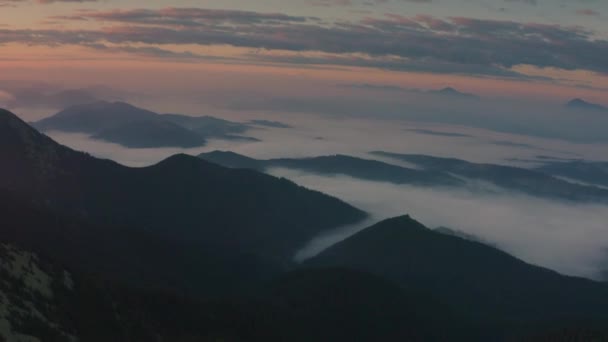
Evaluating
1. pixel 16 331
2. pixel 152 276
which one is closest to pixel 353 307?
pixel 152 276

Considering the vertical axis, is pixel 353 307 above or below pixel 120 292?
below

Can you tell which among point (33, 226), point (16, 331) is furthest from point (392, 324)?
point (16, 331)

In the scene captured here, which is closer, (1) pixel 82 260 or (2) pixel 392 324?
(1) pixel 82 260

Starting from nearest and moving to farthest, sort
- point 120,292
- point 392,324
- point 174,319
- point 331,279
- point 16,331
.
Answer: point 16,331, point 120,292, point 174,319, point 392,324, point 331,279

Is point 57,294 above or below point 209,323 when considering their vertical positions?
above

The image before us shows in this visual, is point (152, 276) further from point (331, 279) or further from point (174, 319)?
point (174, 319)

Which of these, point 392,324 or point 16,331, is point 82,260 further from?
point 16,331

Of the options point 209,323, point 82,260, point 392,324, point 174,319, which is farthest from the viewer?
point 392,324

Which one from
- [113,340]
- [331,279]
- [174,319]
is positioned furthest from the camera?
[331,279]

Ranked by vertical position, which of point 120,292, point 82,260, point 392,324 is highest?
point 120,292
